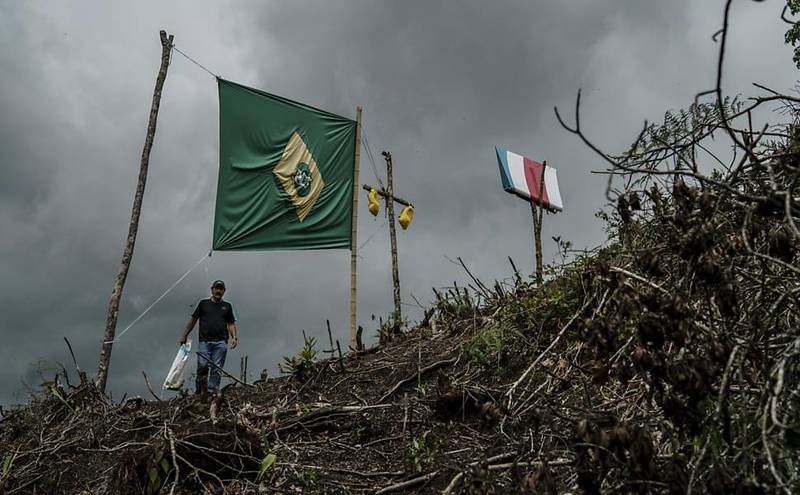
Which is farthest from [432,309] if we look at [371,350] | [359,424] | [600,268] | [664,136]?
[600,268]

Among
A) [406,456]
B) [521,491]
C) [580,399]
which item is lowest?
[521,491]

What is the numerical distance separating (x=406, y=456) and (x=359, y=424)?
0.83 metres

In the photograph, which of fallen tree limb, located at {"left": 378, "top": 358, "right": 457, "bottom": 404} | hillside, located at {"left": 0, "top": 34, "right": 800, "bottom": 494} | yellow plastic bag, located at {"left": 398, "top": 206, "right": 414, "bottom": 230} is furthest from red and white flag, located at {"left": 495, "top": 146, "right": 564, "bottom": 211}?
fallen tree limb, located at {"left": 378, "top": 358, "right": 457, "bottom": 404}

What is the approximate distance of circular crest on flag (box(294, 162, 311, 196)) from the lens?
11.2 meters

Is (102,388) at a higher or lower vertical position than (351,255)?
lower

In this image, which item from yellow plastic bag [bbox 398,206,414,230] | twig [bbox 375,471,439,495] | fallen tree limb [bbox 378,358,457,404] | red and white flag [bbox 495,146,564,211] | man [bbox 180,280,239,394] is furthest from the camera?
yellow plastic bag [bbox 398,206,414,230]

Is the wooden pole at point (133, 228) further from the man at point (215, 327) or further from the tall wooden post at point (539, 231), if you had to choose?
the tall wooden post at point (539, 231)

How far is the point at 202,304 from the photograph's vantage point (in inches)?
364

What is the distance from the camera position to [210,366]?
348 inches

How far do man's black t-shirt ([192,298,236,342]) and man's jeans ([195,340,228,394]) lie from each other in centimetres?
8

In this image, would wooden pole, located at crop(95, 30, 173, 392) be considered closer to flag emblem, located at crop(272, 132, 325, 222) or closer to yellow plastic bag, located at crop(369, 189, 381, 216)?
flag emblem, located at crop(272, 132, 325, 222)

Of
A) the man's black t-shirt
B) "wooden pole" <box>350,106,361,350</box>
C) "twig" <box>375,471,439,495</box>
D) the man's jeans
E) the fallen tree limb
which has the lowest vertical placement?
"twig" <box>375,471,439,495</box>

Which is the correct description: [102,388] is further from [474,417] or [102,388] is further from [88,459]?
[474,417]

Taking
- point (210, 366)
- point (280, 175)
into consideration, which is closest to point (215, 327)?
point (210, 366)
